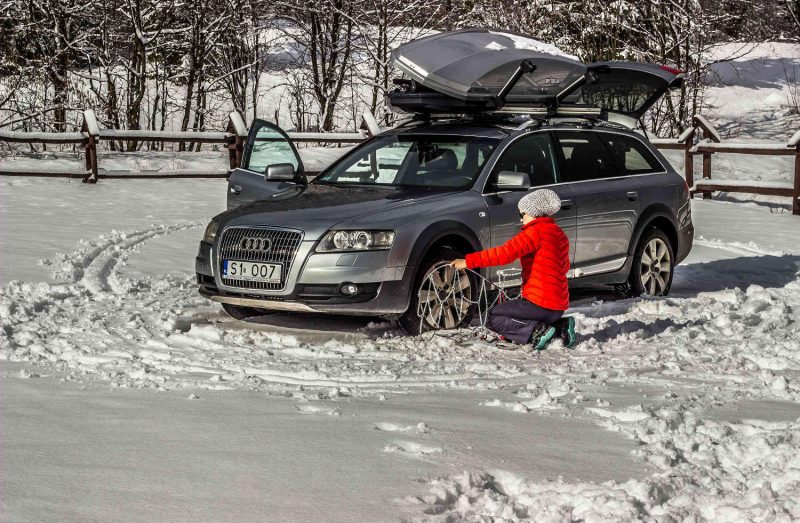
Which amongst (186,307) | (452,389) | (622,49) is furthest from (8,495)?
(622,49)

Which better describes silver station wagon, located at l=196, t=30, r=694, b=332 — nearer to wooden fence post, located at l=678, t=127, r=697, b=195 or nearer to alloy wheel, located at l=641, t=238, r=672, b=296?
alloy wheel, located at l=641, t=238, r=672, b=296

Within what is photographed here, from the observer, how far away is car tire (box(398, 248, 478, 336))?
766cm

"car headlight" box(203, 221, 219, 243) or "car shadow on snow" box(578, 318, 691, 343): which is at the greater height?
"car headlight" box(203, 221, 219, 243)

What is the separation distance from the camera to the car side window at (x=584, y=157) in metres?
9.20

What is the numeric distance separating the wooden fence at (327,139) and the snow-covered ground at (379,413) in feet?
33.4

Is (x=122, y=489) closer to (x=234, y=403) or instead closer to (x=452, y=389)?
(x=234, y=403)

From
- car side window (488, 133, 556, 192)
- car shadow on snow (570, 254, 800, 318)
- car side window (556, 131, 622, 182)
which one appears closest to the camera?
car side window (488, 133, 556, 192)

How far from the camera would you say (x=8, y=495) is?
3936 mm

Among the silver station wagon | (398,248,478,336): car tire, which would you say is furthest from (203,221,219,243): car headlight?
(398,248,478,336): car tire

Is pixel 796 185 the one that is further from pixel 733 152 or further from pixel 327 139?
pixel 327 139

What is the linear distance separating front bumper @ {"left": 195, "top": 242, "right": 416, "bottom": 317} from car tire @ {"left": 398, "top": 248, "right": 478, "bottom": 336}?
0.10 metres

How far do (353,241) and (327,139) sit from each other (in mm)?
15597

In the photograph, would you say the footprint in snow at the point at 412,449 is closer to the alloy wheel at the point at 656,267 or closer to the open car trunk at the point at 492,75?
the open car trunk at the point at 492,75

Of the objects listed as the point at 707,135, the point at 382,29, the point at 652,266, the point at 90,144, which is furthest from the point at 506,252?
the point at 382,29
